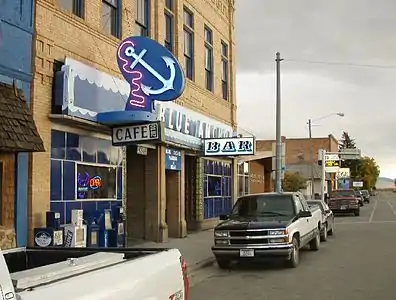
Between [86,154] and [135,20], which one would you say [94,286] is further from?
[135,20]

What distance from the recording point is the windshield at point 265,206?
15.5 metres

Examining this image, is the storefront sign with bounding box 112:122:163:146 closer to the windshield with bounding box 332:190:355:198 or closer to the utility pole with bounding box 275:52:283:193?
the utility pole with bounding box 275:52:283:193

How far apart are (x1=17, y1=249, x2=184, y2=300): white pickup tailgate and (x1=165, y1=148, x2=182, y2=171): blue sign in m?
16.4

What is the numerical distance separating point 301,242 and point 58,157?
251 inches

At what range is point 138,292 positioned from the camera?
168 inches

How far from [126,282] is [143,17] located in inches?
667

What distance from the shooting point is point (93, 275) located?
12.7 ft

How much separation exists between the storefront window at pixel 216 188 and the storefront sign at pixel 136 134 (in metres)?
10.6

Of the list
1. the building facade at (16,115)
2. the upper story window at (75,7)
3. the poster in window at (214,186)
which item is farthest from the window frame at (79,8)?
the poster in window at (214,186)

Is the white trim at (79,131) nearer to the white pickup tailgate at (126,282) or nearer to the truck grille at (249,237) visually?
the truck grille at (249,237)

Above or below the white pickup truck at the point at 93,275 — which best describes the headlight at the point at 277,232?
below

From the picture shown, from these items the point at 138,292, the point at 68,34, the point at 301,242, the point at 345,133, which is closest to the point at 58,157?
the point at 68,34

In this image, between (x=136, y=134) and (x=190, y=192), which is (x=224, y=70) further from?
(x=136, y=134)

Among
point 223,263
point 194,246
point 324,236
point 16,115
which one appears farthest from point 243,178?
point 16,115
